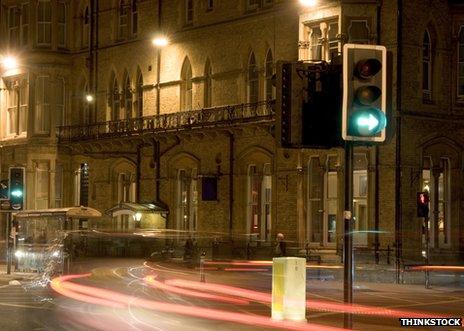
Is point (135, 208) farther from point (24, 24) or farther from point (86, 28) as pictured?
point (24, 24)

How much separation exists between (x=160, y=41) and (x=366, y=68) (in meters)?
33.3

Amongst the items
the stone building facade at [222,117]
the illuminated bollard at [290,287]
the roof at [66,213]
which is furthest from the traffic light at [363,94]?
the roof at [66,213]

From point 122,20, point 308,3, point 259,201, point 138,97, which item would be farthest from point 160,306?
point 122,20

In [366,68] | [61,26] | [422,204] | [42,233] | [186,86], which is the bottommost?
[42,233]

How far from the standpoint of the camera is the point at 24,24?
161 ft

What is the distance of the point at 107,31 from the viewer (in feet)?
154

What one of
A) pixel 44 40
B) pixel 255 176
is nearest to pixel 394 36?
pixel 255 176

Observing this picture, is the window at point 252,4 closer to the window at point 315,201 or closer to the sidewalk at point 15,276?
the window at point 315,201

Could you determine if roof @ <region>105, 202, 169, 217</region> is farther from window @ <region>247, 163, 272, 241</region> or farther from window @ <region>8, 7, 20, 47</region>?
window @ <region>8, 7, 20, 47</region>

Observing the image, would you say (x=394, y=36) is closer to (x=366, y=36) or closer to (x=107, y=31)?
(x=366, y=36)

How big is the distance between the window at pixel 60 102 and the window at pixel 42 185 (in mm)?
2244

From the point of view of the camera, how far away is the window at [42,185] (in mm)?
48500

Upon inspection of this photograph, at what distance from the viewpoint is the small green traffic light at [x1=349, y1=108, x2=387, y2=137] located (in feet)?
32.9

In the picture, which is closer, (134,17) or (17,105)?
(134,17)
